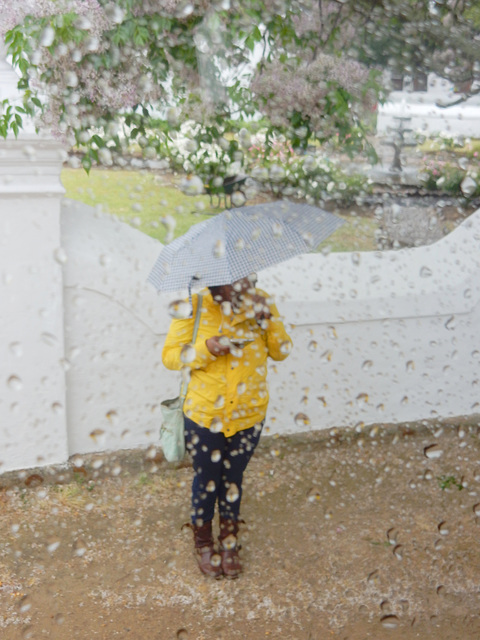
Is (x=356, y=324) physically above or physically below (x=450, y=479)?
above

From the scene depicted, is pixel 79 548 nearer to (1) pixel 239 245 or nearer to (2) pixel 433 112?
(1) pixel 239 245

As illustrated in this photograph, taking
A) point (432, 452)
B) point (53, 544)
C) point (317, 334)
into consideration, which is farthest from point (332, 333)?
point (53, 544)

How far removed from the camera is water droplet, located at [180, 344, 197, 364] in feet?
4.17

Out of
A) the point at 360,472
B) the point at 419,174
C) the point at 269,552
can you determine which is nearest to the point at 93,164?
the point at 419,174

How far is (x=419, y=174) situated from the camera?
5.79 ft

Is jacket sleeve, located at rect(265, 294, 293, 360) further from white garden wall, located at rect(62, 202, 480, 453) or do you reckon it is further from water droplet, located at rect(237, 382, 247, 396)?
white garden wall, located at rect(62, 202, 480, 453)

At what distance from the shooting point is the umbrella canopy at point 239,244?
121 centimetres

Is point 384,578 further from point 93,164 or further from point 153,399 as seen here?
point 93,164

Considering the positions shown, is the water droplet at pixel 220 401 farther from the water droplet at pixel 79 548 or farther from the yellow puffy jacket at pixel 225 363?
the water droplet at pixel 79 548

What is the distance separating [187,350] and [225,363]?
0.22 ft

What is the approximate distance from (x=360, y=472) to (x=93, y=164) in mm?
980

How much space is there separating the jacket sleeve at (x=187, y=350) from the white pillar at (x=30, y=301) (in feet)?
1.39

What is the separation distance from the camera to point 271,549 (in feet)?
5.20

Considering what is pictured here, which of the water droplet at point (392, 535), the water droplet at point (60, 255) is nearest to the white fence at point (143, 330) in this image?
the water droplet at point (60, 255)
